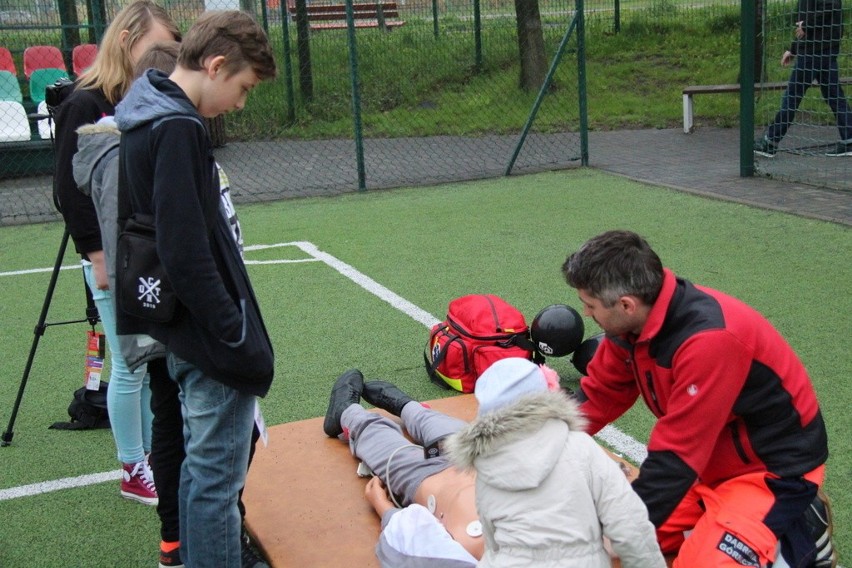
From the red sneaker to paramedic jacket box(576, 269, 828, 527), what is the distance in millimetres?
1998

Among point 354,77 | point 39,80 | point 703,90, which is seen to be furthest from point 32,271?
point 703,90

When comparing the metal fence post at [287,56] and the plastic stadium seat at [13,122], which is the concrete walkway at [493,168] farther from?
the metal fence post at [287,56]

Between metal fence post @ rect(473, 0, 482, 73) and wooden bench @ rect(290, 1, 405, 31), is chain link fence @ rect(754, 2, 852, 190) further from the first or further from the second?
wooden bench @ rect(290, 1, 405, 31)

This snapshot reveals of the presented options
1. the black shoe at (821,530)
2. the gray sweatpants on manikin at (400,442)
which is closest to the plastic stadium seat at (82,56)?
the gray sweatpants on manikin at (400,442)

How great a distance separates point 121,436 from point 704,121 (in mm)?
11874

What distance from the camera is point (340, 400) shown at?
418 cm

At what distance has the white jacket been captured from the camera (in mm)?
2373

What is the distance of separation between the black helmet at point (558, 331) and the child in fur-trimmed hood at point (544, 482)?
2.32 meters

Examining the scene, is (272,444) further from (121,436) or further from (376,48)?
(376,48)

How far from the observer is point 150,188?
2.55m

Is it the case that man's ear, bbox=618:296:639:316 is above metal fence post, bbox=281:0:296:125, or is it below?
below

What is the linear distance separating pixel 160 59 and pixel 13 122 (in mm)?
9835

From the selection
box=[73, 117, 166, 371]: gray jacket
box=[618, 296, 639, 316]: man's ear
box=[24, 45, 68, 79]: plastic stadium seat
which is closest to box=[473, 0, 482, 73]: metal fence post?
box=[24, 45, 68, 79]: plastic stadium seat

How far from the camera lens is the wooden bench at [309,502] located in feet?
10.8
